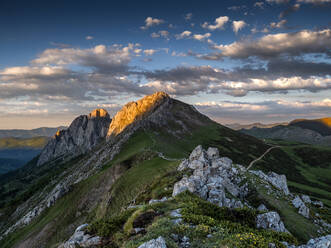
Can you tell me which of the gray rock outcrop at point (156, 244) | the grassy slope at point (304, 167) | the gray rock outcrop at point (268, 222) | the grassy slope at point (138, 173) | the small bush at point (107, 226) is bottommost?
the grassy slope at point (304, 167)

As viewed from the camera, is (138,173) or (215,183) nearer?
(215,183)

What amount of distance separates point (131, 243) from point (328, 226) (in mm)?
38750

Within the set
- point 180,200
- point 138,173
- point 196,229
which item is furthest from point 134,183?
point 196,229

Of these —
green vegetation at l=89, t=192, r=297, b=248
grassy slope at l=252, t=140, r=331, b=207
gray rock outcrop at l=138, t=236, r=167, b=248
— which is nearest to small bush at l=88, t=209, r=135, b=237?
green vegetation at l=89, t=192, r=297, b=248

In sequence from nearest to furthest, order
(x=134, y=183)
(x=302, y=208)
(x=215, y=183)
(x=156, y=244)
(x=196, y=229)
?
(x=156, y=244)
(x=196, y=229)
(x=215, y=183)
(x=302, y=208)
(x=134, y=183)

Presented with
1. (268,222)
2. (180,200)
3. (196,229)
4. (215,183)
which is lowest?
(268,222)

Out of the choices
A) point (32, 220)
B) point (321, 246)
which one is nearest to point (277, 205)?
point (321, 246)

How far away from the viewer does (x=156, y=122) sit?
5620 inches

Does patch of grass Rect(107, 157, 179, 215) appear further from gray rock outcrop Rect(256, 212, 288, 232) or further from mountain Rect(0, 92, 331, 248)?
gray rock outcrop Rect(256, 212, 288, 232)

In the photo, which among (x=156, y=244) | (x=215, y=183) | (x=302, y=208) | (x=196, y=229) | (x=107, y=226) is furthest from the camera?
(x=302, y=208)

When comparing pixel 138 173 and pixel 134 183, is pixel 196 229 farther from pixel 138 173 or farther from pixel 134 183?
pixel 138 173

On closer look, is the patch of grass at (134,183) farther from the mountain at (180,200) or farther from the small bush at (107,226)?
the small bush at (107,226)

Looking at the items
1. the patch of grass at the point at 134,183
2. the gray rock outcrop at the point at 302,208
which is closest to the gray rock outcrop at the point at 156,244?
the gray rock outcrop at the point at 302,208

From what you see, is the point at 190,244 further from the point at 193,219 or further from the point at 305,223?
the point at 305,223
